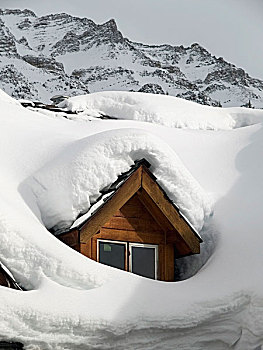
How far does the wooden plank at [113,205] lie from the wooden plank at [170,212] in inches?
3.6

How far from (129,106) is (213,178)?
308 cm

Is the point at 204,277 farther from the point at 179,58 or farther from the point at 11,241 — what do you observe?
the point at 179,58

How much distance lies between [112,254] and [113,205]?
55 centimetres

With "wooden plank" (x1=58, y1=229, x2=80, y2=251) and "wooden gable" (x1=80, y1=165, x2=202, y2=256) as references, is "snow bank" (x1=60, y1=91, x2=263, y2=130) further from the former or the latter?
"wooden plank" (x1=58, y1=229, x2=80, y2=251)

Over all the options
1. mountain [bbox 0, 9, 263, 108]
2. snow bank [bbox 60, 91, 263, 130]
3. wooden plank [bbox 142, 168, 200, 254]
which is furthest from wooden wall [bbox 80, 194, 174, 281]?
mountain [bbox 0, 9, 263, 108]

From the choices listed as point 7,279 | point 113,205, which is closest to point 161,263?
point 113,205

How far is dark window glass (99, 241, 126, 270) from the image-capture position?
7.01m

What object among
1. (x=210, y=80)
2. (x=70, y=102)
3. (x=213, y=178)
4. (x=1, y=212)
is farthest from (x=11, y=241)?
(x=210, y=80)

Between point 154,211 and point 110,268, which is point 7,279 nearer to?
point 110,268

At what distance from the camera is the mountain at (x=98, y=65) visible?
77.9m

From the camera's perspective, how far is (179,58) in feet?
350

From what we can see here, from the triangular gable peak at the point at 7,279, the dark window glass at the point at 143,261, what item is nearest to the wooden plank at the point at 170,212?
the dark window glass at the point at 143,261

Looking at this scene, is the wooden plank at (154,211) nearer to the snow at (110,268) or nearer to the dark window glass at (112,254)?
the snow at (110,268)

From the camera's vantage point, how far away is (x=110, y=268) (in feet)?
20.8
